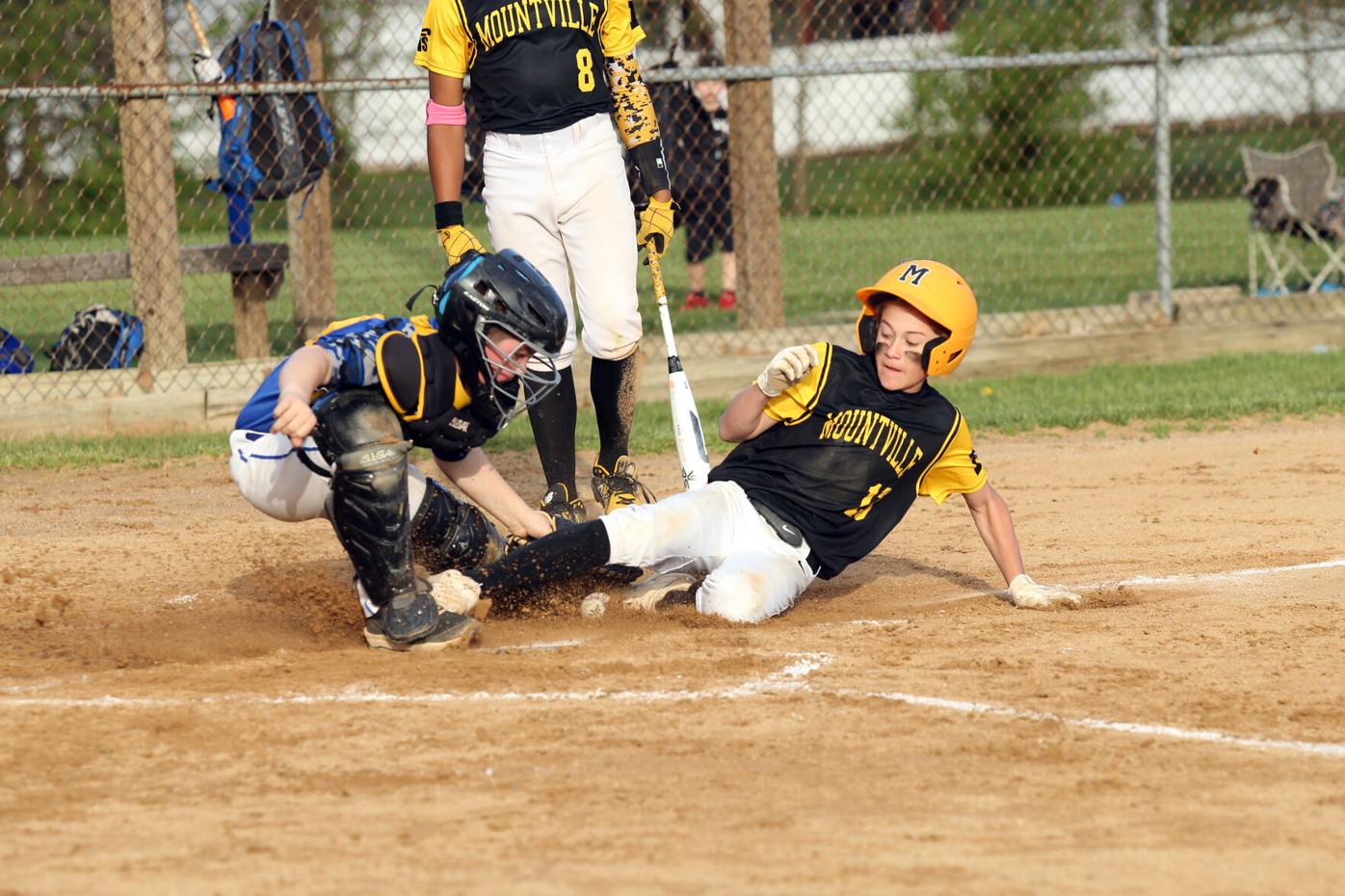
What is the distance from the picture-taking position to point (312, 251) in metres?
9.79

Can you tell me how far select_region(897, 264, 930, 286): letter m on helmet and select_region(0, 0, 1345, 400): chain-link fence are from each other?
1.91 metres

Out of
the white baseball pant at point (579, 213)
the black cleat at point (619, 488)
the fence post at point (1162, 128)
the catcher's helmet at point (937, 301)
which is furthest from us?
the fence post at point (1162, 128)

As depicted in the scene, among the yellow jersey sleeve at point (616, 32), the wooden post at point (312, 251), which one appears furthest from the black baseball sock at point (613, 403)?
A: the wooden post at point (312, 251)

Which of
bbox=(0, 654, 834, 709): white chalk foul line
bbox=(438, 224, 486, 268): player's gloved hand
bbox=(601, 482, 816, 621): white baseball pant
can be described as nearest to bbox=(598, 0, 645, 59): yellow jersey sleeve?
bbox=(438, 224, 486, 268): player's gloved hand

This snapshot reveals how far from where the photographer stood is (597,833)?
292cm

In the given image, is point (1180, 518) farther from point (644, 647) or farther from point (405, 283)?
point (405, 283)

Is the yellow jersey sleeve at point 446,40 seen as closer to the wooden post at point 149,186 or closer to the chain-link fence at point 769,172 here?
the chain-link fence at point 769,172

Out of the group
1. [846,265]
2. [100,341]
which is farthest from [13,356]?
[846,265]

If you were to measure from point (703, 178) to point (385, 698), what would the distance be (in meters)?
9.05

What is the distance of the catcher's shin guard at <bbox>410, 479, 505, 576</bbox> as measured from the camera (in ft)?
15.8

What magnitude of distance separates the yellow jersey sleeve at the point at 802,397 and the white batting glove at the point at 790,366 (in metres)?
0.28

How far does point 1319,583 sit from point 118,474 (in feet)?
17.3

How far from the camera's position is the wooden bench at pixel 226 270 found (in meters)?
8.73

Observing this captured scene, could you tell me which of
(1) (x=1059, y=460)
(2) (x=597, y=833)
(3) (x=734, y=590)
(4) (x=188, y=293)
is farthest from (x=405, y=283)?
Answer: (2) (x=597, y=833)
